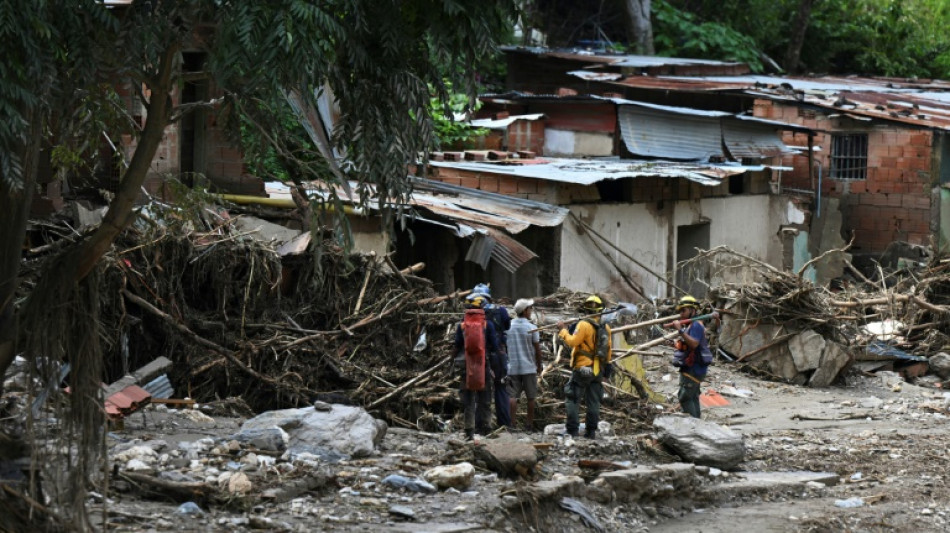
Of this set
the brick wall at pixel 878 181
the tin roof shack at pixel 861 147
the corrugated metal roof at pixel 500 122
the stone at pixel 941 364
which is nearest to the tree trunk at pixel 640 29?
the tin roof shack at pixel 861 147

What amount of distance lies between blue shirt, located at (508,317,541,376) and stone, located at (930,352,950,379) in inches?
297

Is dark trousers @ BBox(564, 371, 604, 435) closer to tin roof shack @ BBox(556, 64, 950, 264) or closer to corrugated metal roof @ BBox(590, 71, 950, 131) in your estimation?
corrugated metal roof @ BBox(590, 71, 950, 131)

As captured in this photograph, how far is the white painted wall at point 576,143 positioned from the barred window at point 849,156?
597 centimetres

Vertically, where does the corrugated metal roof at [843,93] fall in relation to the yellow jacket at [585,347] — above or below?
above

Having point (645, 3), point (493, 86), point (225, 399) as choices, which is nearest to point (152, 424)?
point (225, 399)

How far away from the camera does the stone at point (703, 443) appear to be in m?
11.1

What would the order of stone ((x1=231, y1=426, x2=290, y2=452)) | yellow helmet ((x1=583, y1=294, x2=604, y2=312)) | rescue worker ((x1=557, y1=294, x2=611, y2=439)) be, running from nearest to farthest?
stone ((x1=231, y1=426, x2=290, y2=452)), rescue worker ((x1=557, y1=294, x2=611, y2=439)), yellow helmet ((x1=583, y1=294, x2=604, y2=312))

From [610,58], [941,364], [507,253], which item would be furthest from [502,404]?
[610,58]

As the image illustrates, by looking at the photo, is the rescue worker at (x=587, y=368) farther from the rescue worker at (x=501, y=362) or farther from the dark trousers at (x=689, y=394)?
the dark trousers at (x=689, y=394)

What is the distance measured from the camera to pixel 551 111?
2305 centimetres

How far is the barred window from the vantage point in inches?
1003

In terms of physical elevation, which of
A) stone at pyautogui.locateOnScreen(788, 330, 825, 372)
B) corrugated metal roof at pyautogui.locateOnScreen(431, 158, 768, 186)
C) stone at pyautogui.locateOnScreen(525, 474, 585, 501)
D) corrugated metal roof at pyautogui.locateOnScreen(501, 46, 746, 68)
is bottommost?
stone at pyautogui.locateOnScreen(788, 330, 825, 372)

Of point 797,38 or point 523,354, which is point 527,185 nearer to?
point 523,354

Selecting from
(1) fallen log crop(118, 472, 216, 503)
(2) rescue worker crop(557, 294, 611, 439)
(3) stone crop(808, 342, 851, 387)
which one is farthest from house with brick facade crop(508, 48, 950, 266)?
(1) fallen log crop(118, 472, 216, 503)
